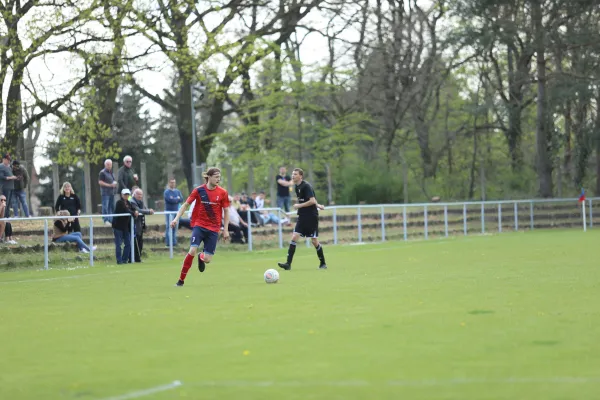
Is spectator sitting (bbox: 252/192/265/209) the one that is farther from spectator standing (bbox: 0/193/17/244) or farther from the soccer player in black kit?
the soccer player in black kit

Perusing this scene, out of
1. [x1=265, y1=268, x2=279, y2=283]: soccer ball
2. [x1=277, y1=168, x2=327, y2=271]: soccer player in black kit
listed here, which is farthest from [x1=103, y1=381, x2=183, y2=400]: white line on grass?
[x1=277, y1=168, x2=327, y2=271]: soccer player in black kit

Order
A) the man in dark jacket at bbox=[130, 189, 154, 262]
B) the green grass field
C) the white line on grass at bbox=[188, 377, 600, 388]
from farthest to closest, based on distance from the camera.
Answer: the man in dark jacket at bbox=[130, 189, 154, 262]
the green grass field
the white line on grass at bbox=[188, 377, 600, 388]

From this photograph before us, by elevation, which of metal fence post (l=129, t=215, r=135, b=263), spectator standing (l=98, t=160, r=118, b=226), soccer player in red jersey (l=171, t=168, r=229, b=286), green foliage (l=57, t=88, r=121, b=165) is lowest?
metal fence post (l=129, t=215, r=135, b=263)

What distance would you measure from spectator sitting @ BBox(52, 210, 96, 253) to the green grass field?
15.3ft

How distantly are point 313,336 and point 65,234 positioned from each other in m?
15.3

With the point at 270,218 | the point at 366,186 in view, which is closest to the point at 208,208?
the point at 270,218

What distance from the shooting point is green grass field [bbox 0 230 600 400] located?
7859 millimetres

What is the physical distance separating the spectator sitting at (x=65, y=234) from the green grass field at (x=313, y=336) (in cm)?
465

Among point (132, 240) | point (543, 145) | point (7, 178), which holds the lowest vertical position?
point (132, 240)

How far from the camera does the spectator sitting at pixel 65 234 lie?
24.4 metres

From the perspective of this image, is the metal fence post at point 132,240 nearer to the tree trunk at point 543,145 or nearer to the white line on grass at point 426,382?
the white line on grass at point 426,382

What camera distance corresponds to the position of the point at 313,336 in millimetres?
10453

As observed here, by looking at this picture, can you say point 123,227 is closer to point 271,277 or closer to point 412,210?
point 271,277

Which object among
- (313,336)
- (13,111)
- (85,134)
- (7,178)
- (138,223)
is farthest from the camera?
(85,134)
